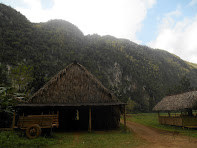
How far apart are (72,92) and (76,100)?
105cm

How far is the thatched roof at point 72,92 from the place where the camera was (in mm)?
12656

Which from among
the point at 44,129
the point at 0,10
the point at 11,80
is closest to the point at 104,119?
the point at 44,129

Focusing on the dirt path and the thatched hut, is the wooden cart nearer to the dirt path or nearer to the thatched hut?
the thatched hut

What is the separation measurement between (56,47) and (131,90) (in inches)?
2026

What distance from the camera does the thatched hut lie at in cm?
1271

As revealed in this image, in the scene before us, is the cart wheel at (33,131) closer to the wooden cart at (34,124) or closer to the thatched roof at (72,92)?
the wooden cart at (34,124)

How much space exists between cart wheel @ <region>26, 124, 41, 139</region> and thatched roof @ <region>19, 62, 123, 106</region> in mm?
2952

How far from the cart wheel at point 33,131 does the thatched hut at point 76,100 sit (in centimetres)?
271

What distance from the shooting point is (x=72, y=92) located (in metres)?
13.7

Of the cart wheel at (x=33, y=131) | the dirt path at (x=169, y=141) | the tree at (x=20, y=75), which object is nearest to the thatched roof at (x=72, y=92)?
the cart wheel at (x=33, y=131)

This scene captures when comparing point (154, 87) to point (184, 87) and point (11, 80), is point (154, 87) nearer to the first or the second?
point (184, 87)

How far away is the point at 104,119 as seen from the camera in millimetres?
14914

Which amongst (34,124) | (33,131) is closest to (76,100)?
(34,124)

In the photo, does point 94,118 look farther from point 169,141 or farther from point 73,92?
point 169,141
